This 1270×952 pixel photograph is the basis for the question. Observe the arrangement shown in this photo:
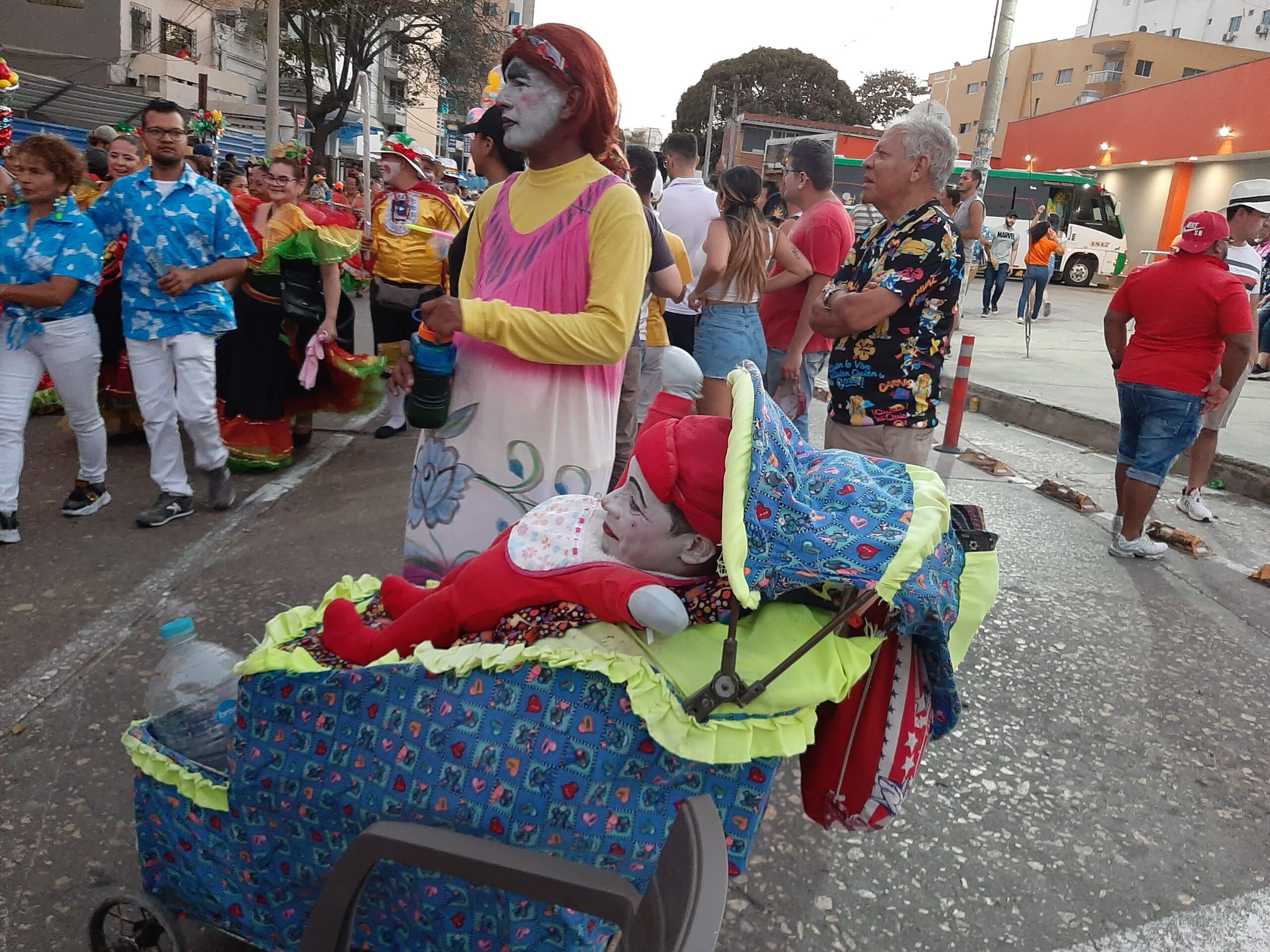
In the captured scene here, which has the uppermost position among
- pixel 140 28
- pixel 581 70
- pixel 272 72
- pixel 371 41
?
pixel 371 41

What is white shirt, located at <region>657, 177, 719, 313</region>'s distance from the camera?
17.8 feet

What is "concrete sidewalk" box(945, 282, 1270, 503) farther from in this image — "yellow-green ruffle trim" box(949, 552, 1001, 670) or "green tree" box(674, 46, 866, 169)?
"green tree" box(674, 46, 866, 169)

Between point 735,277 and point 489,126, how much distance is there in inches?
82.7

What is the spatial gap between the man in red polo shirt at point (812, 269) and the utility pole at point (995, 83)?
669cm

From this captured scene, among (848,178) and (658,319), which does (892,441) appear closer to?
(658,319)

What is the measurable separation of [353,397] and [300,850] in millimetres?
4422

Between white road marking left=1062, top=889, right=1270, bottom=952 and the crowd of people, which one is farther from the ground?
the crowd of people

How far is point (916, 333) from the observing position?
306cm

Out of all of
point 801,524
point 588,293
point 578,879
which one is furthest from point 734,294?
point 578,879

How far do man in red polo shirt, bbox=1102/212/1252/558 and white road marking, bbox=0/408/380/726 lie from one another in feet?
14.9

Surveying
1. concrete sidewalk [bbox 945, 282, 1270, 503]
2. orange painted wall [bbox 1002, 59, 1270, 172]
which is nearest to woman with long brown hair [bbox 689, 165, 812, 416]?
concrete sidewalk [bbox 945, 282, 1270, 503]

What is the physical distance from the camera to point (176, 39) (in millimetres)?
29062

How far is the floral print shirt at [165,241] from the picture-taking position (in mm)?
4117

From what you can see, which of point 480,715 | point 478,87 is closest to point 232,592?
point 480,715
